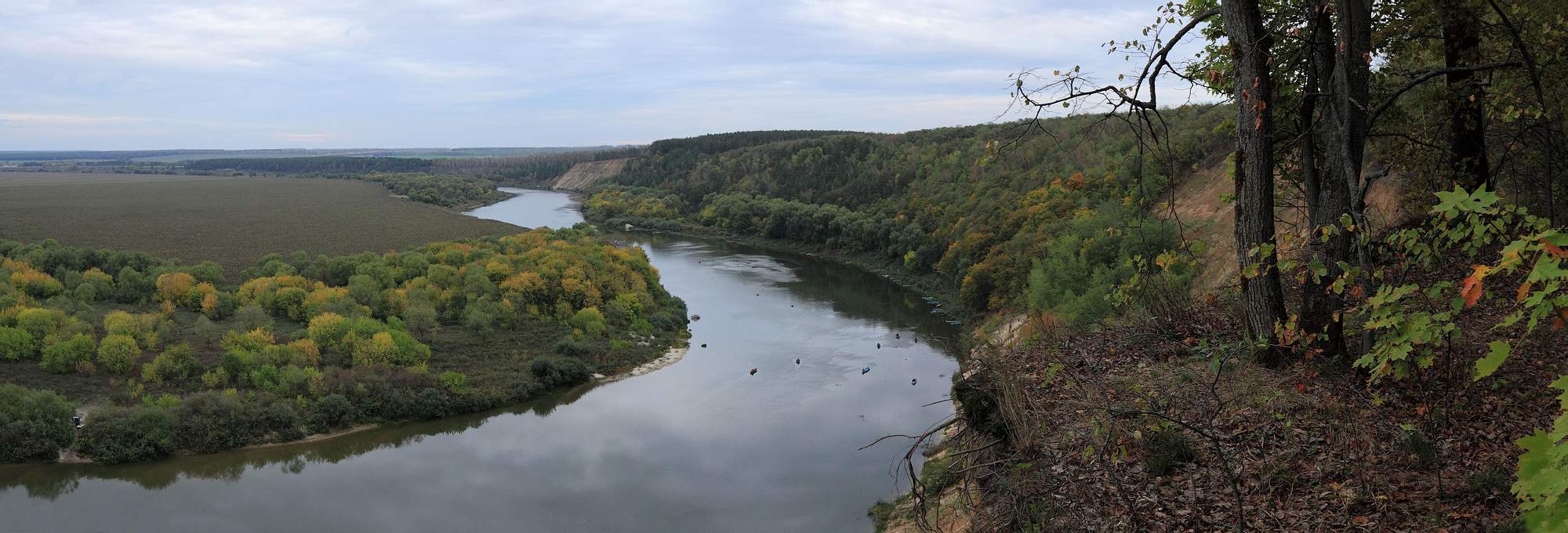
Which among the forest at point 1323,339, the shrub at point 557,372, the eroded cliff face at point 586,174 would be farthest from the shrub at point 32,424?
the eroded cliff face at point 586,174

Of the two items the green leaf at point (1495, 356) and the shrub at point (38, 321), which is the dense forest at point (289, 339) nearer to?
the shrub at point (38, 321)

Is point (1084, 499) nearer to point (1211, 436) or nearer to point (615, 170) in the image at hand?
point (1211, 436)

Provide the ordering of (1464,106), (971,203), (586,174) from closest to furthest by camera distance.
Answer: (1464,106) < (971,203) < (586,174)

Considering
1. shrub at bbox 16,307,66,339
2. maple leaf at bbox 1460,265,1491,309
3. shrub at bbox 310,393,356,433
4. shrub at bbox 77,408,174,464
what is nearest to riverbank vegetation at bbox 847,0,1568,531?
maple leaf at bbox 1460,265,1491,309

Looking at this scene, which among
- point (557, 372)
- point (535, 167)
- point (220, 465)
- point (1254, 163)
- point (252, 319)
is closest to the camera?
point (1254, 163)

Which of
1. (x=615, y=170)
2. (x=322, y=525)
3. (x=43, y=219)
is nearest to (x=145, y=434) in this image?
(x=322, y=525)

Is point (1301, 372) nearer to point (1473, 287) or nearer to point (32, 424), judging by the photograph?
point (1473, 287)

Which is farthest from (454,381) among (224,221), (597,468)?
(224,221)
